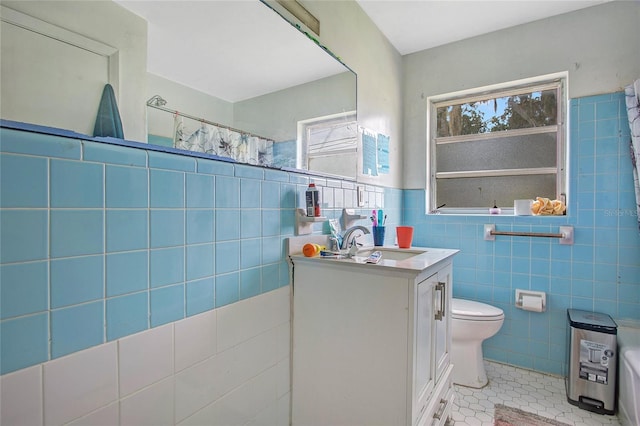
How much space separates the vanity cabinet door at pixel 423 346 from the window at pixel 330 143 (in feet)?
2.50

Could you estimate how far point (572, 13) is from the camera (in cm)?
205

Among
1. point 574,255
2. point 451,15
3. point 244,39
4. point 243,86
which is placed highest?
point 451,15

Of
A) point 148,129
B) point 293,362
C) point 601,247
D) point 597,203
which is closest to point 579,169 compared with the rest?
point 597,203

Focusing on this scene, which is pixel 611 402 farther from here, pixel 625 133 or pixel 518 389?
pixel 625 133

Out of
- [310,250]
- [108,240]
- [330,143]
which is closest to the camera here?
[108,240]

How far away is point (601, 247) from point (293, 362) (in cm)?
205

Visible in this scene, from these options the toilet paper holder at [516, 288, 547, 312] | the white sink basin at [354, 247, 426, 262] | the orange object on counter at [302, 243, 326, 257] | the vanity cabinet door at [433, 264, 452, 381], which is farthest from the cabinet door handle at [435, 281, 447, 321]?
the toilet paper holder at [516, 288, 547, 312]

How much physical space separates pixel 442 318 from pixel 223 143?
3.97 feet

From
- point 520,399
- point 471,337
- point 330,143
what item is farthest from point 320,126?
point 520,399

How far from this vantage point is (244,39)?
1155 mm

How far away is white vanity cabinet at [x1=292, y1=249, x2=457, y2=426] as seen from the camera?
43.8 inches

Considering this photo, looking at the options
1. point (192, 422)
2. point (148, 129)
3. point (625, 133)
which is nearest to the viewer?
point (148, 129)

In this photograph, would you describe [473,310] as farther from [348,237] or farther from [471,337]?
[348,237]

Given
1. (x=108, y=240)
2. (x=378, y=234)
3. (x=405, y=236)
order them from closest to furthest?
(x=108, y=240)
(x=405, y=236)
(x=378, y=234)
